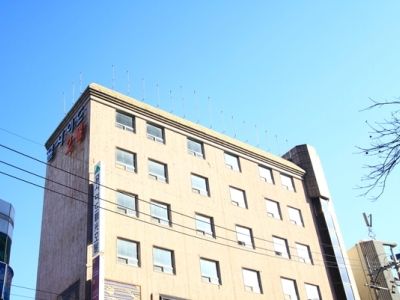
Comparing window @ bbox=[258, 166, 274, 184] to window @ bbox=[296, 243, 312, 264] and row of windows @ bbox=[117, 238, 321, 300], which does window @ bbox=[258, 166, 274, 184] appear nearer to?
window @ bbox=[296, 243, 312, 264]

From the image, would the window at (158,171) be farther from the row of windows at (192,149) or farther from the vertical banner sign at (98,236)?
the vertical banner sign at (98,236)

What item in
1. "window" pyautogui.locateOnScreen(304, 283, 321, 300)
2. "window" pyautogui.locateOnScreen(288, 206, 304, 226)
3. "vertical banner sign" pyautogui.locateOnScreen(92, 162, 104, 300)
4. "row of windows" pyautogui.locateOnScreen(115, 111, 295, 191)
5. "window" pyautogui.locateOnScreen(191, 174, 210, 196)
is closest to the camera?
"vertical banner sign" pyautogui.locateOnScreen(92, 162, 104, 300)

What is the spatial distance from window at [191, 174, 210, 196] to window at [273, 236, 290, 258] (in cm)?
615

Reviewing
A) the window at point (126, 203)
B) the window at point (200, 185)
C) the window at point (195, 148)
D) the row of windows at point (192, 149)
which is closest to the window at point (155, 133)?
the row of windows at point (192, 149)

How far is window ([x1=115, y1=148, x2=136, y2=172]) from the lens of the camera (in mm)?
29983

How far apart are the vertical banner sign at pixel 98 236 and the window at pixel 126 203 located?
1720mm

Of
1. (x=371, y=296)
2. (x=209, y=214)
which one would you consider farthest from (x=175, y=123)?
(x=371, y=296)

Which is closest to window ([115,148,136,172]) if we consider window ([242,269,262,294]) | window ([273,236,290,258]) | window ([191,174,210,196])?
window ([191,174,210,196])

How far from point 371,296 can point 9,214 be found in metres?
30.6

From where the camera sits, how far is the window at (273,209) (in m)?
36.6

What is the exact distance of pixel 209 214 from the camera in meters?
32.1

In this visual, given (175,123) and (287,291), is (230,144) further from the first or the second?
(287,291)

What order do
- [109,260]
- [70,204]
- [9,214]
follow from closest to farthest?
[109,260], [9,214], [70,204]

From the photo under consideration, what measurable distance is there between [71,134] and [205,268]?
478 inches
